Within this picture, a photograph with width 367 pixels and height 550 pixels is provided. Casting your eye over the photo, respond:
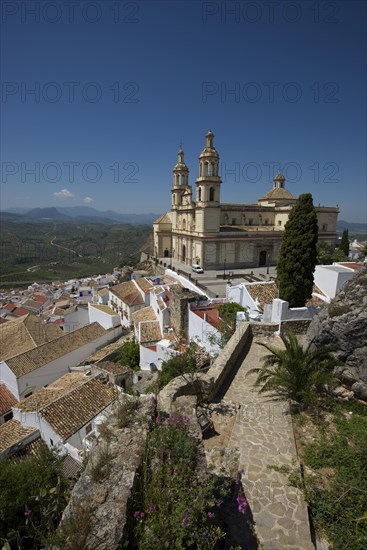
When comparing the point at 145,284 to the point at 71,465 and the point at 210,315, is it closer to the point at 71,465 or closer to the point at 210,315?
the point at 210,315

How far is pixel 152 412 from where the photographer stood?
3.79m

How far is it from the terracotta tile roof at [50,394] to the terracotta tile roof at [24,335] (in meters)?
6.34

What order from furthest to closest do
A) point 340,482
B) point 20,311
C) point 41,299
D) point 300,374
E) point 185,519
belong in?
point 41,299 → point 20,311 → point 300,374 → point 340,482 → point 185,519

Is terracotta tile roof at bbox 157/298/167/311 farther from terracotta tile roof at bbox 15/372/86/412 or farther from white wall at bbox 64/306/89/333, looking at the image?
white wall at bbox 64/306/89/333

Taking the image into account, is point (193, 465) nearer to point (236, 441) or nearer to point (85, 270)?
point (236, 441)

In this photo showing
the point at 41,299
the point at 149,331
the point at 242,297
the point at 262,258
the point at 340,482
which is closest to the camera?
the point at 340,482

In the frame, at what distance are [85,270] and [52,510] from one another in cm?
10028

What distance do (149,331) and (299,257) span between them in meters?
8.94

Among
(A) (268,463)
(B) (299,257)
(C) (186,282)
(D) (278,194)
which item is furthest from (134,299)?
(D) (278,194)

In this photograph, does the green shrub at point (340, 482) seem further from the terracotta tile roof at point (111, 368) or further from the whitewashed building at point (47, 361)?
the whitewashed building at point (47, 361)

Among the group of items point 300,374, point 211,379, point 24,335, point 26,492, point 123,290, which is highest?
point 300,374

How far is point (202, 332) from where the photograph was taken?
1301cm

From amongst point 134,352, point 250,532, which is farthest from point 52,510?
point 134,352

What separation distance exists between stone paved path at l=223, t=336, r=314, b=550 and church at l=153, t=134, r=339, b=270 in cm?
2444
